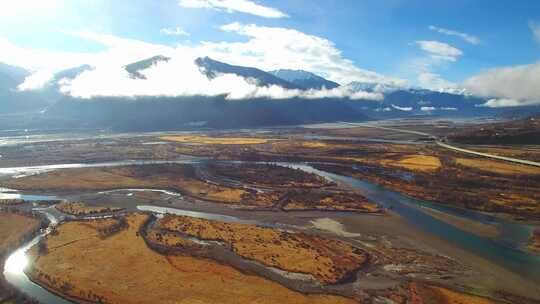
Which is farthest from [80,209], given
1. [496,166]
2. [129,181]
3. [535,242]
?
[496,166]

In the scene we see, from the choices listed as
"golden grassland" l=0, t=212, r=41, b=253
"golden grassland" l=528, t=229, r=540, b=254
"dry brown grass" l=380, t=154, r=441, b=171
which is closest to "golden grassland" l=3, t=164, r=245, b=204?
"golden grassland" l=0, t=212, r=41, b=253

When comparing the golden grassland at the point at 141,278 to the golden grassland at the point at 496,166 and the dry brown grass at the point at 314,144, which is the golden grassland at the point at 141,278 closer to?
the golden grassland at the point at 496,166

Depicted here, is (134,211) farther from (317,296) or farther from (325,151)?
(325,151)

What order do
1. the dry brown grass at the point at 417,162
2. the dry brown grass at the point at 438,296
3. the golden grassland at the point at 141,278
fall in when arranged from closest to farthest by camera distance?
1. the golden grassland at the point at 141,278
2. the dry brown grass at the point at 438,296
3. the dry brown grass at the point at 417,162

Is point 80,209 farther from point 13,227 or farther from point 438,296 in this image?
point 438,296

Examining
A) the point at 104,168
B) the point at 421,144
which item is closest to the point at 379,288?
the point at 104,168

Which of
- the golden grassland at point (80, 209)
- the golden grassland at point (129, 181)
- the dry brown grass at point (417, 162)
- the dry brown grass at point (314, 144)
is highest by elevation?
the dry brown grass at point (314, 144)

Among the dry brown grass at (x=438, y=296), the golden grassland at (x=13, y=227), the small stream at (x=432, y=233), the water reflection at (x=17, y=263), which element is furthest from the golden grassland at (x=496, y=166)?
the water reflection at (x=17, y=263)
